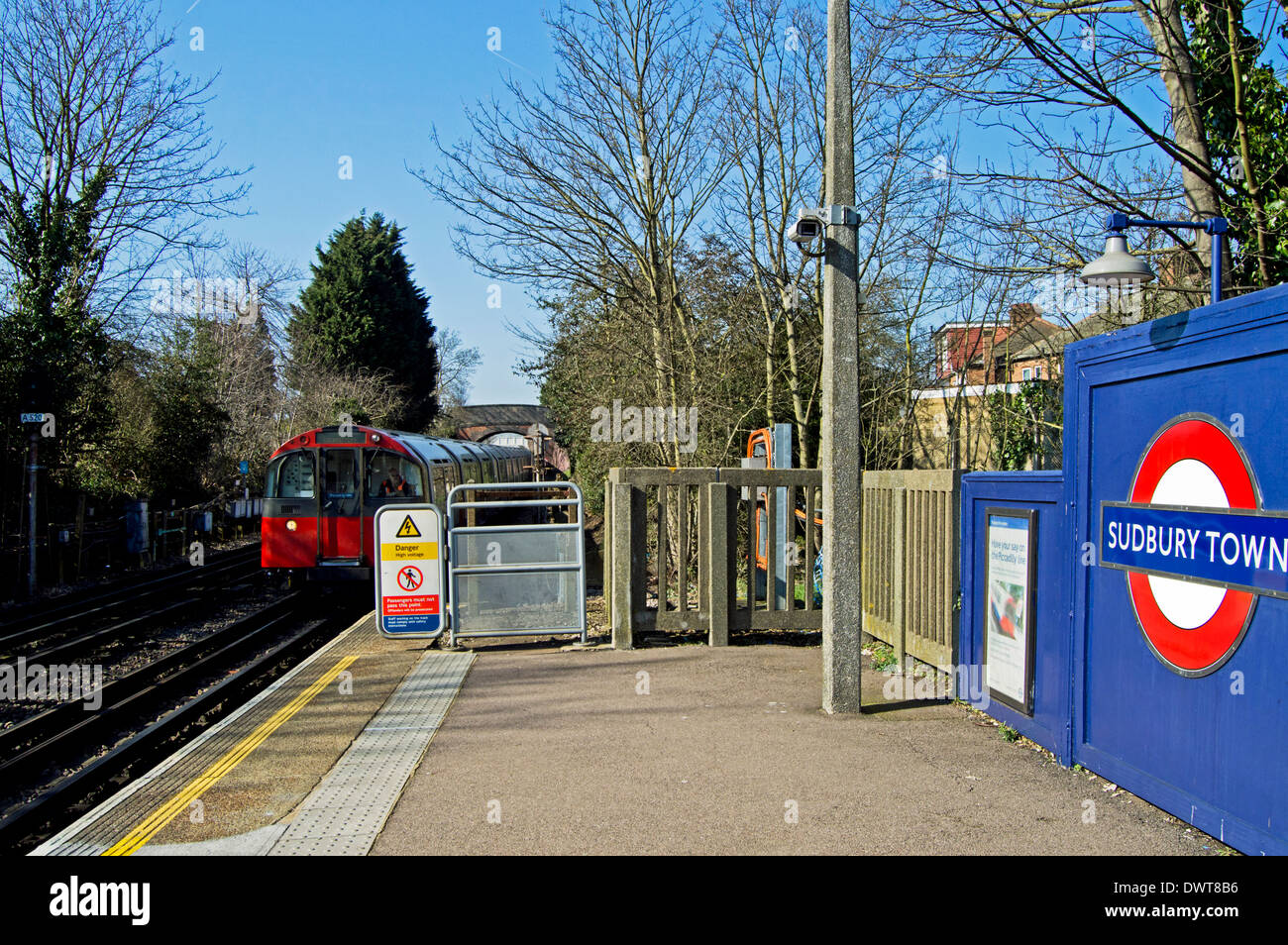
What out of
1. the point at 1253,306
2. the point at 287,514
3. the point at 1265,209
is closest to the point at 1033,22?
the point at 1265,209

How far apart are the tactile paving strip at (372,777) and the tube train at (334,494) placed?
7.40m

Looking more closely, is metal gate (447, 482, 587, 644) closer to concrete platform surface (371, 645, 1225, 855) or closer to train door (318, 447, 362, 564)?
concrete platform surface (371, 645, 1225, 855)

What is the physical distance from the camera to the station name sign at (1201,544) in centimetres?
392

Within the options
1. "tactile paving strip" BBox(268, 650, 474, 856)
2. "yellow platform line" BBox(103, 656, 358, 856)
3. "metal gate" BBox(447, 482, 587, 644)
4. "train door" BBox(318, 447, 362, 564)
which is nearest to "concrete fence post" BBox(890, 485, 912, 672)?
"metal gate" BBox(447, 482, 587, 644)

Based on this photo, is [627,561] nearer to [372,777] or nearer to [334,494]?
[372,777]

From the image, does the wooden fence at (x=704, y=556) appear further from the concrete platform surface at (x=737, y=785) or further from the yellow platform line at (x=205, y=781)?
the yellow platform line at (x=205, y=781)

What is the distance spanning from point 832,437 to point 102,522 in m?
19.2

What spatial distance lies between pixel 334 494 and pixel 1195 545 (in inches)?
526

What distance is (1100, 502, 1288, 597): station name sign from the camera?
3916 mm

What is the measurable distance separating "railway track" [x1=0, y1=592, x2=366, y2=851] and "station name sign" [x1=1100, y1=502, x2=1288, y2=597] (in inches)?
257

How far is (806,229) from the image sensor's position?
6613 millimetres

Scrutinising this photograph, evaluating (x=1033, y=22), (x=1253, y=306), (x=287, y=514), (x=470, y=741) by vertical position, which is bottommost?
(x=470, y=741)

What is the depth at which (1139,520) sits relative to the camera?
16.0 ft
